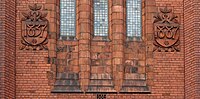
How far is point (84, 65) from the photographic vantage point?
66.8 ft

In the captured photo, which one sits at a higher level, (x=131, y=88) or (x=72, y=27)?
(x=72, y=27)

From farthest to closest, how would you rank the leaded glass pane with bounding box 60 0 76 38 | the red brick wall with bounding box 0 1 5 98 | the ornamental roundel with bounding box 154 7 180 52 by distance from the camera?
the leaded glass pane with bounding box 60 0 76 38, the ornamental roundel with bounding box 154 7 180 52, the red brick wall with bounding box 0 1 5 98

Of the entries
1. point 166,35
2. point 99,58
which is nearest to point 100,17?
point 99,58

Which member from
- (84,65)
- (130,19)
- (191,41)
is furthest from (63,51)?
(191,41)

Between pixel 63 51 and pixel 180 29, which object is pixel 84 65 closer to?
pixel 63 51

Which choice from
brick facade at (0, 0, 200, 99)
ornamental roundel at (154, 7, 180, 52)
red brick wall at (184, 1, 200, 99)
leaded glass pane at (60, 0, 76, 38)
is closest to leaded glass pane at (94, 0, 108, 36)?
brick facade at (0, 0, 200, 99)

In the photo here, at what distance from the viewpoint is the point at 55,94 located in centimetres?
2009

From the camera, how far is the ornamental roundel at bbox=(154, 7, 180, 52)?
20.6 metres

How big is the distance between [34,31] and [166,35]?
3450 millimetres

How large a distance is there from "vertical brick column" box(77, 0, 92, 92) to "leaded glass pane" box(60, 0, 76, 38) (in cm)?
20

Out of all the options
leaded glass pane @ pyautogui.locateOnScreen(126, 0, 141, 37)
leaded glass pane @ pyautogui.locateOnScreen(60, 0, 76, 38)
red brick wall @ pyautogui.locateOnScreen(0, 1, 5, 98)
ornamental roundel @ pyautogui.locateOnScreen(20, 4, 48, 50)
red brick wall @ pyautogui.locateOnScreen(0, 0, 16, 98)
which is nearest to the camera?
red brick wall @ pyautogui.locateOnScreen(0, 1, 5, 98)

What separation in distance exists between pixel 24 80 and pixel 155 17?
151 inches

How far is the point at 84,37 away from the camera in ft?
67.4

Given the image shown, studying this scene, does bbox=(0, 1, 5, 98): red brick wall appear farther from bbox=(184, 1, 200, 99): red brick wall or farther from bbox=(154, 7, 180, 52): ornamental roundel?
bbox=(184, 1, 200, 99): red brick wall
